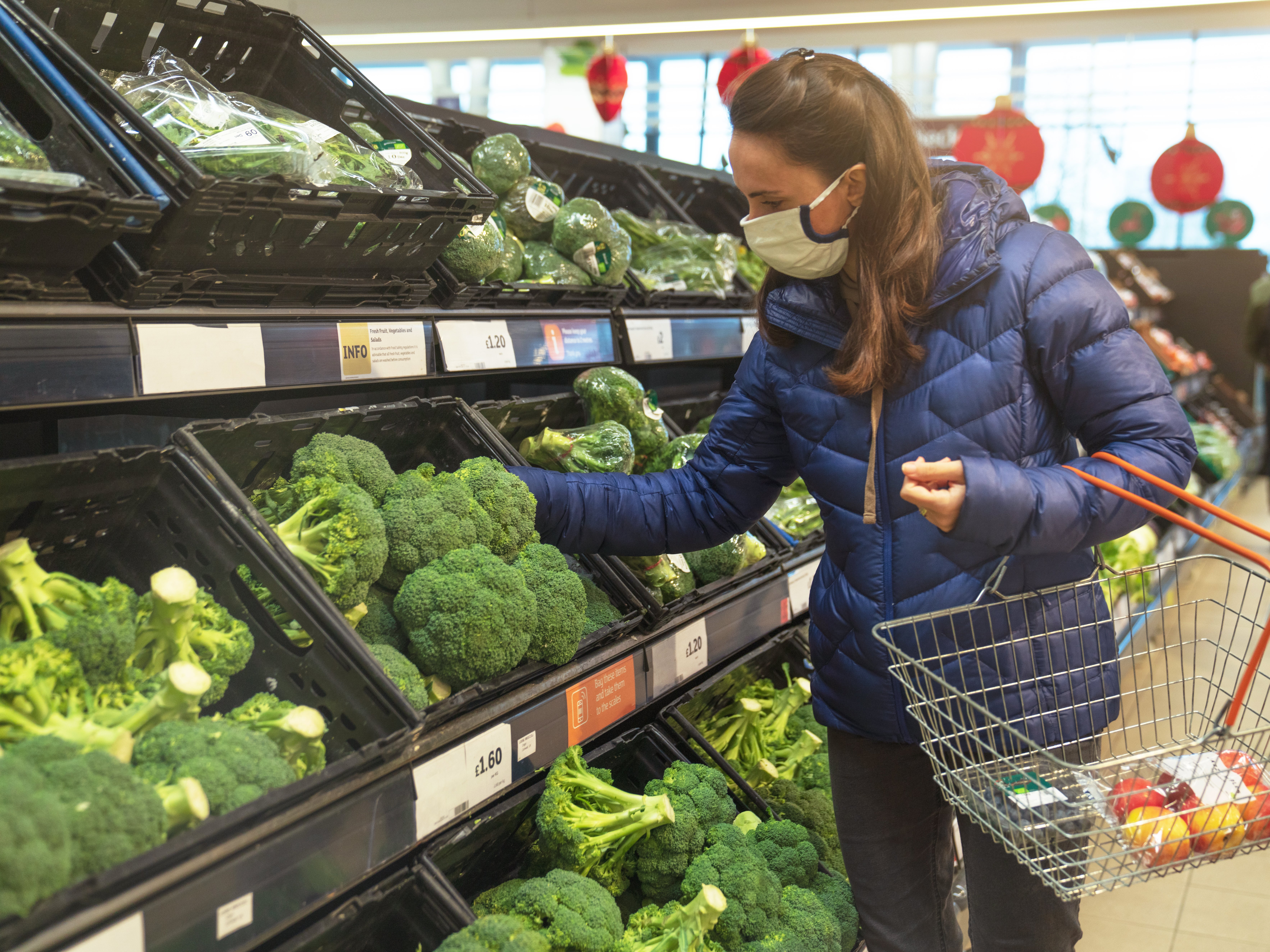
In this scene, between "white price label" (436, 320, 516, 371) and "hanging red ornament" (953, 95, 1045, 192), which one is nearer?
"white price label" (436, 320, 516, 371)

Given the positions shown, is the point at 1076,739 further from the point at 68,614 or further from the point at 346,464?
the point at 68,614

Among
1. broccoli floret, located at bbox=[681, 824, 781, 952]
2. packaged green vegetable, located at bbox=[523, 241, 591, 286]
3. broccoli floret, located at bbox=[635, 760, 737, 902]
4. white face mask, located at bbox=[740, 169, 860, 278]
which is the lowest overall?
broccoli floret, located at bbox=[681, 824, 781, 952]

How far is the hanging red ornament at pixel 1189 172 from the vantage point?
5586 mm

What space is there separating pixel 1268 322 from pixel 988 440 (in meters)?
6.04

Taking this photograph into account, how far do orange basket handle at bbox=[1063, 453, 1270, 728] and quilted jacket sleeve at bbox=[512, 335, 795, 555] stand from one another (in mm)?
539

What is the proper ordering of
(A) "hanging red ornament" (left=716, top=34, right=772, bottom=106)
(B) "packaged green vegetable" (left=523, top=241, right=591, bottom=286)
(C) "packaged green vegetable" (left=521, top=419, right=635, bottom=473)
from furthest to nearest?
(A) "hanging red ornament" (left=716, top=34, right=772, bottom=106) → (B) "packaged green vegetable" (left=523, top=241, right=591, bottom=286) → (C) "packaged green vegetable" (left=521, top=419, right=635, bottom=473)

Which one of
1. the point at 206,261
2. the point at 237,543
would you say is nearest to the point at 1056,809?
the point at 237,543

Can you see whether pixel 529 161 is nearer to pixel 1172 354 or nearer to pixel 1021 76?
pixel 1172 354

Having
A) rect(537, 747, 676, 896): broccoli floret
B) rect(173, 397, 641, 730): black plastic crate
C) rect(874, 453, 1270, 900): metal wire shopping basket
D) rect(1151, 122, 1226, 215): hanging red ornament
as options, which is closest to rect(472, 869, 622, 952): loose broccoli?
rect(537, 747, 676, 896): broccoli floret

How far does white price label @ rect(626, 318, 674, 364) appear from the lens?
215 centimetres

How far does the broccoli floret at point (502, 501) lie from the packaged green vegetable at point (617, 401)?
1.90 ft

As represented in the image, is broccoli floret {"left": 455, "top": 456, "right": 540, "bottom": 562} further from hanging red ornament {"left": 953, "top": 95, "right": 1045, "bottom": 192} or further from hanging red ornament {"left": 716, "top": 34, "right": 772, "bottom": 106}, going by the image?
hanging red ornament {"left": 953, "top": 95, "right": 1045, "bottom": 192}

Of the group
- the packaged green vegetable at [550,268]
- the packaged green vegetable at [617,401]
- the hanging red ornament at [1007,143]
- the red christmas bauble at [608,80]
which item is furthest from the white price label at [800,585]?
the red christmas bauble at [608,80]

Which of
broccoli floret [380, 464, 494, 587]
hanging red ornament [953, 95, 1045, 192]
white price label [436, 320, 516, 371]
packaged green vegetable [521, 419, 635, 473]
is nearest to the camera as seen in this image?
broccoli floret [380, 464, 494, 587]
